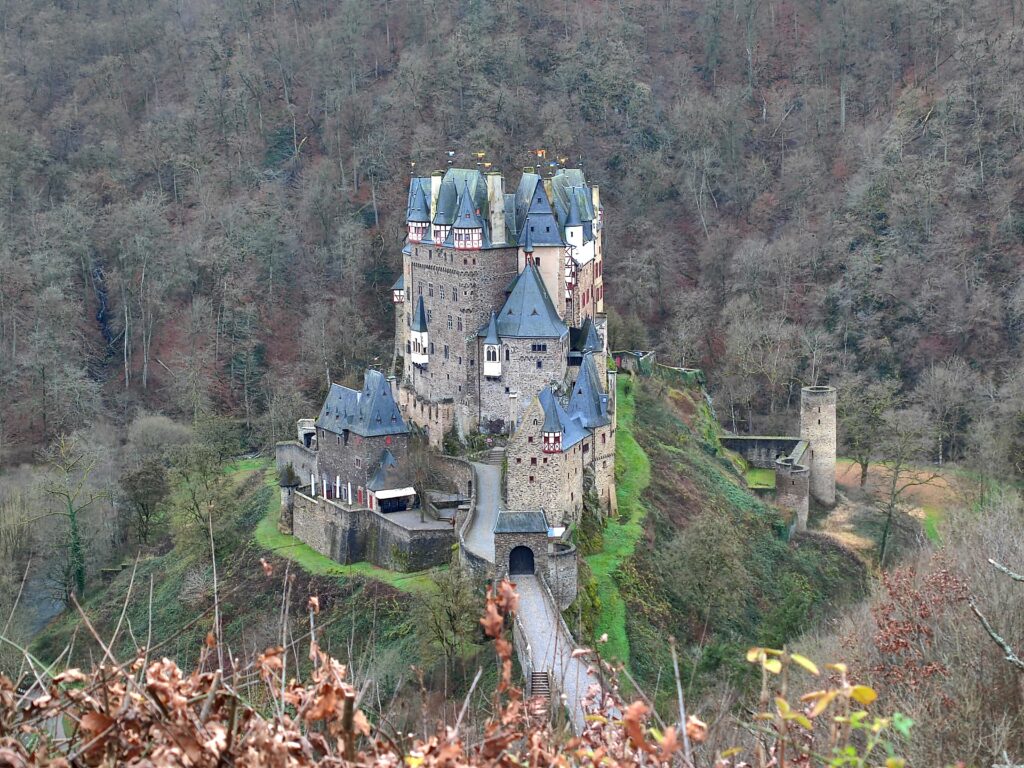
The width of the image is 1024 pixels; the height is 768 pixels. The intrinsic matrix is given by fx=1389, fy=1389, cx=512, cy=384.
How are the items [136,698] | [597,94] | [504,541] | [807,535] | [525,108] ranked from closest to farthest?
Answer: 1. [136,698]
2. [504,541]
3. [807,535]
4. [525,108]
5. [597,94]

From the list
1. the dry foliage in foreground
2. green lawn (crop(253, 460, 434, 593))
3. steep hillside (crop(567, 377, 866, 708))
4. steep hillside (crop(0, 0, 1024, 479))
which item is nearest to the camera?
the dry foliage in foreground

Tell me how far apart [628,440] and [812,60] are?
48.1 meters

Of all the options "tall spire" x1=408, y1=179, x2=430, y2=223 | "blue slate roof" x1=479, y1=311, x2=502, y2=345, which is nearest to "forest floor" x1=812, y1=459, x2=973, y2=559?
"blue slate roof" x1=479, y1=311, x2=502, y2=345

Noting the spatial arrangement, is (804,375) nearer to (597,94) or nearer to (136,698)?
(597,94)

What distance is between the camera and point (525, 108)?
81.0 meters

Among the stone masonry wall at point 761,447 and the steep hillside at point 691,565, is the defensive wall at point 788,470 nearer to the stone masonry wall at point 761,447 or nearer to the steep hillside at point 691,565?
the stone masonry wall at point 761,447

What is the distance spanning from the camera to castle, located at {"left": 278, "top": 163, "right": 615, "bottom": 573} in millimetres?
44031

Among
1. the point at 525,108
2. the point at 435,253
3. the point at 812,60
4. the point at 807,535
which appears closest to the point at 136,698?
the point at 435,253

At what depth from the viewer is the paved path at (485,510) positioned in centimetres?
3984

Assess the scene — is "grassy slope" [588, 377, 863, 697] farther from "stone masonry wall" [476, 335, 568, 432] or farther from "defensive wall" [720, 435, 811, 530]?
"stone masonry wall" [476, 335, 568, 432]

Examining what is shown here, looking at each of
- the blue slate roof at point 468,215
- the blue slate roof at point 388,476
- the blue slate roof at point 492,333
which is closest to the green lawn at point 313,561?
the blue slate roof at point 388,476

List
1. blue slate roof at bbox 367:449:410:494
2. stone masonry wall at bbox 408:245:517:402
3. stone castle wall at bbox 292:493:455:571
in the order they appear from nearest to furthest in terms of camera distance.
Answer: stone castle wall at bbox 292:493:455:571 → blue slate roof at bbox 367:449:410:494 → stone masonry wall at bbox 408:245:517:402

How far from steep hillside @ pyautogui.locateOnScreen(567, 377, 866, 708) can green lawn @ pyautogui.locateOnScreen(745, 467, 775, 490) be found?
111cm

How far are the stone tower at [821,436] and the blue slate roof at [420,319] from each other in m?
16.3
